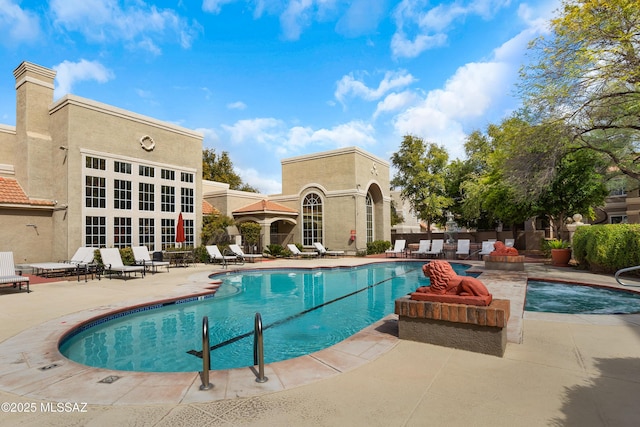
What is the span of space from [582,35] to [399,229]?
31.8 metres

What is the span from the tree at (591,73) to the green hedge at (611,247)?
7.89ft

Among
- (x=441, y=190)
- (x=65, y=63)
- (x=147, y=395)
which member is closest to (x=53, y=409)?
(x=147, y=395)

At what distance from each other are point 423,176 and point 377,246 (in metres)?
8.87

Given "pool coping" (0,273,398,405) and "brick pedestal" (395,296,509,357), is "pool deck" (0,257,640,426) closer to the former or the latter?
"pool coping" (0,273,398,405)

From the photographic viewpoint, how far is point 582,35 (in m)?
9.85

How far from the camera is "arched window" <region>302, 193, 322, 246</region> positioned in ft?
77.9

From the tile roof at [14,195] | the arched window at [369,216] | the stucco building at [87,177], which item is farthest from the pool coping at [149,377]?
the arched window at [369,216]

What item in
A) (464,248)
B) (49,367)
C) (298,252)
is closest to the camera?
(49,367)

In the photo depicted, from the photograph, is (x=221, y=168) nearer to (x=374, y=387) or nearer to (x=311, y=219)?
(x=311, y=219)

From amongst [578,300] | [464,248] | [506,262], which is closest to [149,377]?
[578,300]

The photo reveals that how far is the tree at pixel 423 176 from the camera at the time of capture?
2856cm

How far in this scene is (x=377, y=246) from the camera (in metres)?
23.6

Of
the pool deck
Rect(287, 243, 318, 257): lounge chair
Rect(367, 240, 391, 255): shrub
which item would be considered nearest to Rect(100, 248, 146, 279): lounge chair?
the pool deck

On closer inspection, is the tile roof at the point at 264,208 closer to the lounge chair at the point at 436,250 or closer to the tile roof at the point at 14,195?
the lounge chair at the point at 436,250
